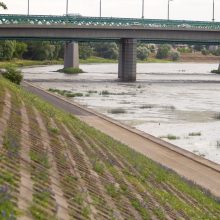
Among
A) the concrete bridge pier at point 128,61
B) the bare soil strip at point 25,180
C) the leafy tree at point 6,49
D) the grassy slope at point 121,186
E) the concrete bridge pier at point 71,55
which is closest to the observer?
the bare soil strip at point 25,180

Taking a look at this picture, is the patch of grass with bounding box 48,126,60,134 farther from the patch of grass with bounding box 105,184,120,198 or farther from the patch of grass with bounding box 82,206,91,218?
the patch of grass with bounding box 82,206,91,218

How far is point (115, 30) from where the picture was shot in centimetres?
10025

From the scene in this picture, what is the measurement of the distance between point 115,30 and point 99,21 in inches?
174

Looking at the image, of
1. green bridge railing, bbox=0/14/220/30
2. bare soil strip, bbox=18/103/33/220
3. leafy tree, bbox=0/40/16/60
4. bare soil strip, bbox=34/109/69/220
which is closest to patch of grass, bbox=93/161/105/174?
bare soil strip, bbox=34/109/69/220

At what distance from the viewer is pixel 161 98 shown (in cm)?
6644

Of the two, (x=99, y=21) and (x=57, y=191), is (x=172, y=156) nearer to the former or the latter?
(x=57, y=191)

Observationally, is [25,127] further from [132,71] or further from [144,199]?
[132,71]

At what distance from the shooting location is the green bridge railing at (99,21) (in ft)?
326

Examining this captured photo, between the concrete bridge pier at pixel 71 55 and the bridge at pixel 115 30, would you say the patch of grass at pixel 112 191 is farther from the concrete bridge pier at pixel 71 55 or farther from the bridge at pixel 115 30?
the concrete bridge pier at pixel 71 55

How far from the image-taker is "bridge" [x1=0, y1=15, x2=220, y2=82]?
94688 mm

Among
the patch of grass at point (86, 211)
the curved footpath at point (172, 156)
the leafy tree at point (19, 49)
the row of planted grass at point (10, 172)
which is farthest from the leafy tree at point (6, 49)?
the patch of grass at point (86, 211)

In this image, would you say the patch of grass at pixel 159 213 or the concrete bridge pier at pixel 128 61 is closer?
the patch of grass at pixel 159 213

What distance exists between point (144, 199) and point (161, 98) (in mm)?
53683

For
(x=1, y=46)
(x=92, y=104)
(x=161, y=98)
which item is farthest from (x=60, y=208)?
(x=1, y=46)
